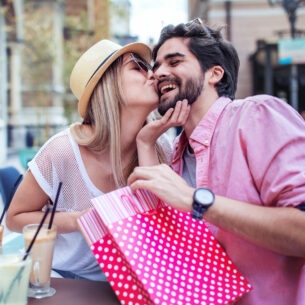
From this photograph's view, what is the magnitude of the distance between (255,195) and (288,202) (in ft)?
0.52

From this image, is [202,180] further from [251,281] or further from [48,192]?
[48,192]

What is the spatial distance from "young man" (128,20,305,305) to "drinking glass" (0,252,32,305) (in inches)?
15.6

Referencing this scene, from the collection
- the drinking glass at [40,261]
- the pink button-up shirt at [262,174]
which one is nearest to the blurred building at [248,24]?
the pink button-up shirt at [262,174]

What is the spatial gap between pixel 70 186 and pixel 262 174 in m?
0.93

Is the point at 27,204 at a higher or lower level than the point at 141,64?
lower

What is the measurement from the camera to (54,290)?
1.48 meters

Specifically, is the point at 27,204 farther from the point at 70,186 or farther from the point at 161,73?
the point at 161,73

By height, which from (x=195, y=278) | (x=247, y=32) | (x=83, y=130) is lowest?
(x=195, y=278)

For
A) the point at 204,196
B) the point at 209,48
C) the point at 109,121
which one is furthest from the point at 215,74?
the point at 204,196

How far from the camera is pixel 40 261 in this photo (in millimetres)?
1437

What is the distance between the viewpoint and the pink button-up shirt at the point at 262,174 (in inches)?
55.5

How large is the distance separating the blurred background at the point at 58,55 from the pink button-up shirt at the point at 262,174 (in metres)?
11.1

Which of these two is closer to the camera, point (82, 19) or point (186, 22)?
point (186, 22)

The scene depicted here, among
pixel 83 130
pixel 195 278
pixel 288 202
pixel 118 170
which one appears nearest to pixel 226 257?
pixel 195 278
